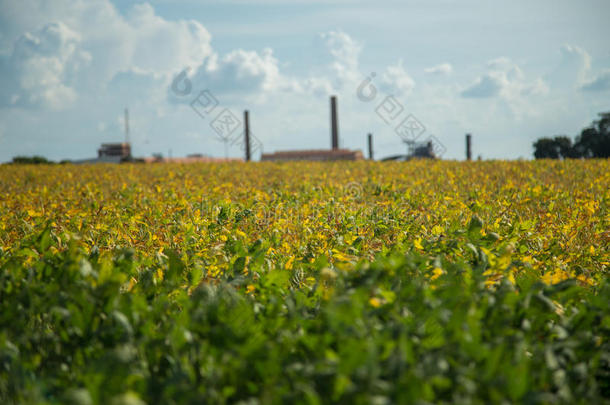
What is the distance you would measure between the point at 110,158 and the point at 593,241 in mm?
65176

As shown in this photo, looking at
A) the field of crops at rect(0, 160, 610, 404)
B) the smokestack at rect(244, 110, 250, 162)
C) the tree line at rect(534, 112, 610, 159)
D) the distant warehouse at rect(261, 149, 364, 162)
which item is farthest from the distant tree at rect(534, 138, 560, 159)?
the field of crops at rect(0, 160, 610, 404)

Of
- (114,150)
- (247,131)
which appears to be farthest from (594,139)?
(114,150)

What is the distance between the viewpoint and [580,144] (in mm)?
38250

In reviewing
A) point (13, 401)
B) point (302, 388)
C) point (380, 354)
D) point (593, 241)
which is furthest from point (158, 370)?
point (593, 241)

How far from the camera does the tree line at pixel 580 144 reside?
122 ft

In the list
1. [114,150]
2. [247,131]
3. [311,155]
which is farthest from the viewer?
[114,150]

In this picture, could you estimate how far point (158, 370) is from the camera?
8.84 ft

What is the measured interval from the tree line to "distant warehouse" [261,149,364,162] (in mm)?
14833

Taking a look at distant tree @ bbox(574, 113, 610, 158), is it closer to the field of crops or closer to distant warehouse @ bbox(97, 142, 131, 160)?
the field of crops

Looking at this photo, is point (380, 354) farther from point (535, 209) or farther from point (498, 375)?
point (535, 209)

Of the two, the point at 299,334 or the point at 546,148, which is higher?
the point at 546,148

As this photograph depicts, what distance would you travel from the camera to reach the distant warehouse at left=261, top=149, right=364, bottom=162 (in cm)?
4353

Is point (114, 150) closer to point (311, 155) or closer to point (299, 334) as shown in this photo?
point (311, 155)

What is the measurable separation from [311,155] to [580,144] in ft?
69.6
